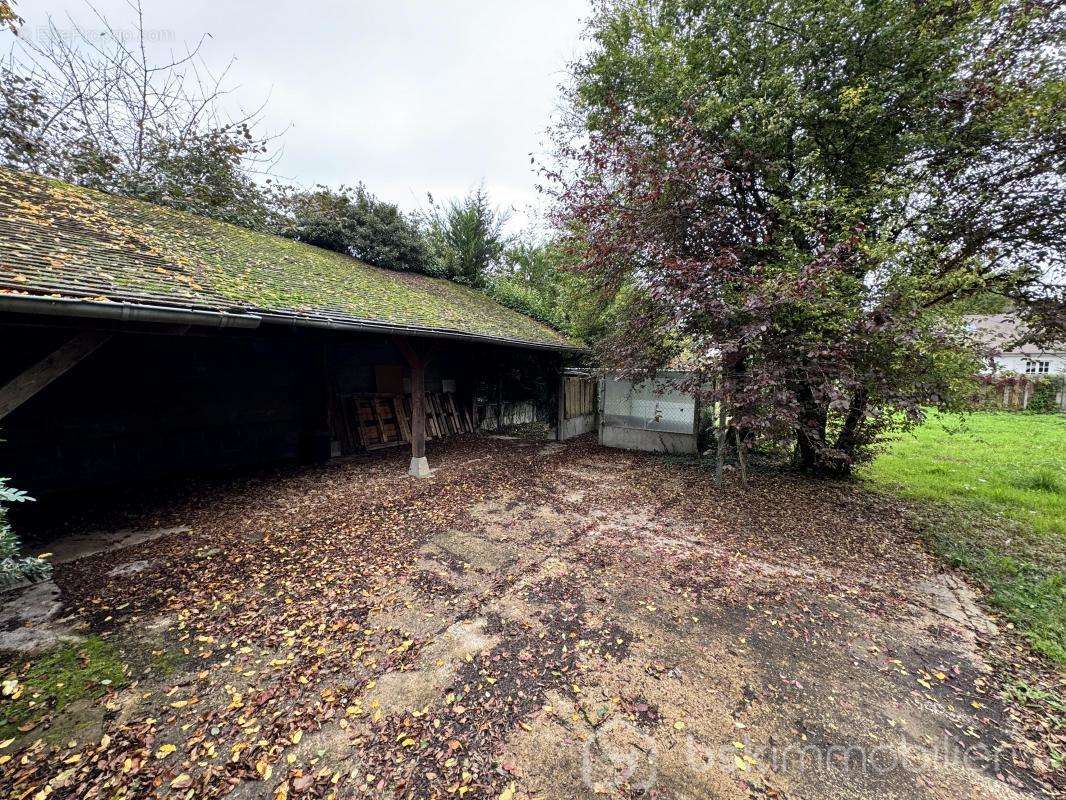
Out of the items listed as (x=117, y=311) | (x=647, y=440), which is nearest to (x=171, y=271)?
(x=117, y=311)

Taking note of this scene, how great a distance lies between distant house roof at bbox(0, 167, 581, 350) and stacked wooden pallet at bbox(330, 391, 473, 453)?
2.27m

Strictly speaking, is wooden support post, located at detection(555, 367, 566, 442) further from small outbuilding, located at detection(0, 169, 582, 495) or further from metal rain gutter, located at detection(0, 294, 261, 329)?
metal rain gutter, located at detection(0, 294, 261, 329)

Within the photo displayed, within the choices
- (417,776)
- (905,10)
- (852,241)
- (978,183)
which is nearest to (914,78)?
(905,10)

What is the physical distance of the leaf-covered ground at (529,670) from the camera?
1771 mm

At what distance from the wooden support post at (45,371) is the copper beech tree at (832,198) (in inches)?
224

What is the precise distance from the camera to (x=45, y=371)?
3281 mm

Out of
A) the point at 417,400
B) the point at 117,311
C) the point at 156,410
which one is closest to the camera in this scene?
the point at 117,311

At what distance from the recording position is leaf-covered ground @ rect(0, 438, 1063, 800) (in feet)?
5.81

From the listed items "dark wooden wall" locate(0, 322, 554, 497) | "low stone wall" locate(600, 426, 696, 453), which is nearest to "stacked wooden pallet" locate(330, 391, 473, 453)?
"dark wooden wall" locate(0, 322, 554, 497)

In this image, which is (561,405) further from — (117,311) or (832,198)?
(117,311)

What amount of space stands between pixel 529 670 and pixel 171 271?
5245mm

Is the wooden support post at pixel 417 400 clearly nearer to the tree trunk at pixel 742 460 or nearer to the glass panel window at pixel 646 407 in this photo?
the glass panel window at pixel 646 407

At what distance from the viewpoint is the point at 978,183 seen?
4980mm

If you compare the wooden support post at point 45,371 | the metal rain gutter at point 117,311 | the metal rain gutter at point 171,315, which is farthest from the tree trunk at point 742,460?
the wooden support post at point 45,371
